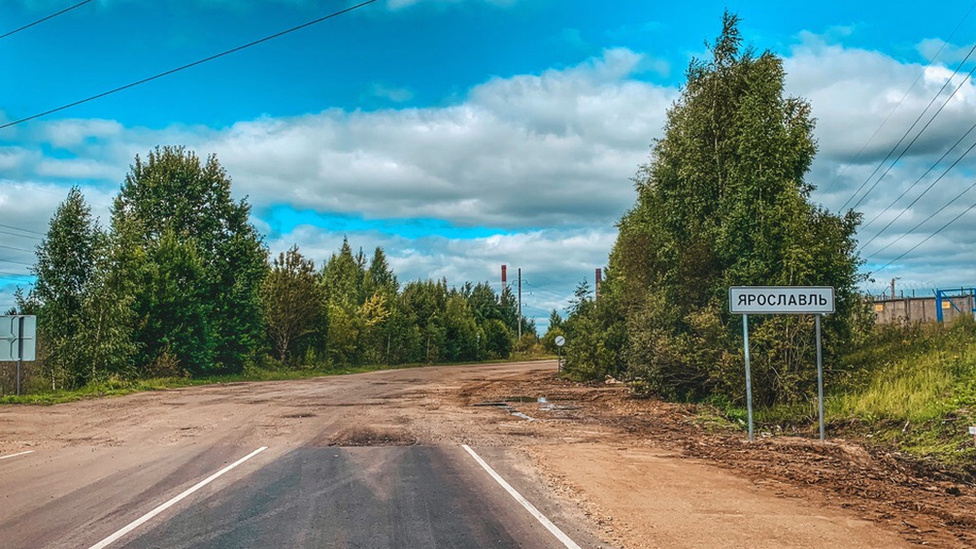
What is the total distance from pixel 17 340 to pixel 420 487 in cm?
2289

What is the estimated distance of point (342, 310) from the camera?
57188 millimetres

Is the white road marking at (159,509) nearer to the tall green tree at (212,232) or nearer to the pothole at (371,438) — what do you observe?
the pothole at (371,438)

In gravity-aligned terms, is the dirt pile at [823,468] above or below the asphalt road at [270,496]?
below

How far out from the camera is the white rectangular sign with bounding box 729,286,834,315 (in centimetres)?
1438

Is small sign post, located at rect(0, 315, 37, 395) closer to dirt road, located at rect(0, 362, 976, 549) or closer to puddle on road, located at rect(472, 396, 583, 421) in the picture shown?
dirt road, located at rect(0, 362, 976, 549)

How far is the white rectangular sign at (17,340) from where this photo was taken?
25.9m

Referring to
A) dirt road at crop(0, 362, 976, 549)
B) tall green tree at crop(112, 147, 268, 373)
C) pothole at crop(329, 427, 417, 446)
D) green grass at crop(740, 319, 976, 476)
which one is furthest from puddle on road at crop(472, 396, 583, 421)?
tall green tree at crop(112, 147, 268, 373)

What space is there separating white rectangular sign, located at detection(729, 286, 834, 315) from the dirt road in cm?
272

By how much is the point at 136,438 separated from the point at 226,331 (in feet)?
97.0

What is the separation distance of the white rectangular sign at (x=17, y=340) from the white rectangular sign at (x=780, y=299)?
2439 centimetres

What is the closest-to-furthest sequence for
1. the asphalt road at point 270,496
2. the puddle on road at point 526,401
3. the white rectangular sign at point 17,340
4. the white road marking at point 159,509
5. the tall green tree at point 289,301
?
1. the white road marking at point 159,509
2. the asphalt road at point 270,496
3. the puddle on road at point 526,401
4. the white rectangular sign at point 17,340
5. the tall green tree at point 289,301

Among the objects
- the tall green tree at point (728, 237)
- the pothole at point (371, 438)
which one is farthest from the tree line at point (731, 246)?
the pothole at point (371, 438)

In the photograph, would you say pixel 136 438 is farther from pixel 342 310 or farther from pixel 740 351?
pixel 342 310

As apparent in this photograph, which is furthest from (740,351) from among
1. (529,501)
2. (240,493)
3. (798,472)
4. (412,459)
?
(240,493)
